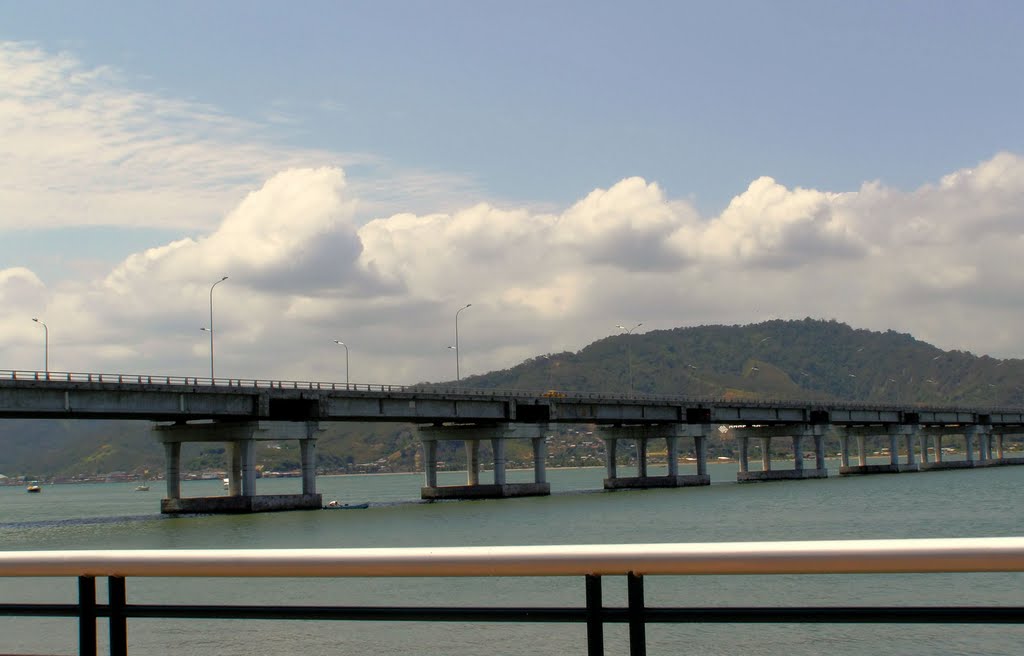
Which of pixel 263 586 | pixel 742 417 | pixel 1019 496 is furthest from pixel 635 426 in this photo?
pixel 263 586

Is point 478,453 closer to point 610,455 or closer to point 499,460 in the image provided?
point 499,460

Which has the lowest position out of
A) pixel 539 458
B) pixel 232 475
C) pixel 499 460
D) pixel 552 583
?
pixel 552 583

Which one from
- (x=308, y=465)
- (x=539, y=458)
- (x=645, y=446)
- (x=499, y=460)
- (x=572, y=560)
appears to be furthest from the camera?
(x=645, y=446)

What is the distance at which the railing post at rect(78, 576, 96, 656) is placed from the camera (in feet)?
18.3

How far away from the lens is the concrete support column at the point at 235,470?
106m

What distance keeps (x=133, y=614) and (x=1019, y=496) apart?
10733 centimetres

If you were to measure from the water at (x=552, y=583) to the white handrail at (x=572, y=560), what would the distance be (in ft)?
1.55

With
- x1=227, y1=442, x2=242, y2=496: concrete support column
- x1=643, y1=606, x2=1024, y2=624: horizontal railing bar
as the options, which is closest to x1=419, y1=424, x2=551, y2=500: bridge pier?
x1=227, y1=442, x2=242, y2=496: concrete support column

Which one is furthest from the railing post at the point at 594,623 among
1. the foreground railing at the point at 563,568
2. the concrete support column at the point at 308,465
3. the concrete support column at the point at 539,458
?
the concrete support column at the point at 539,458

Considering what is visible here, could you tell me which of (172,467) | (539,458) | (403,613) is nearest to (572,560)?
(403,613)

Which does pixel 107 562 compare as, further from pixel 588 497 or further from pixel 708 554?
pixel 588 497

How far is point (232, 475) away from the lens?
107 m

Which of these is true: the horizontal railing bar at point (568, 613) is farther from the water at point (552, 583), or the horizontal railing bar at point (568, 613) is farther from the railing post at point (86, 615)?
the water at point (552, 583)

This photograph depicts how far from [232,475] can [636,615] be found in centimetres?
10593
